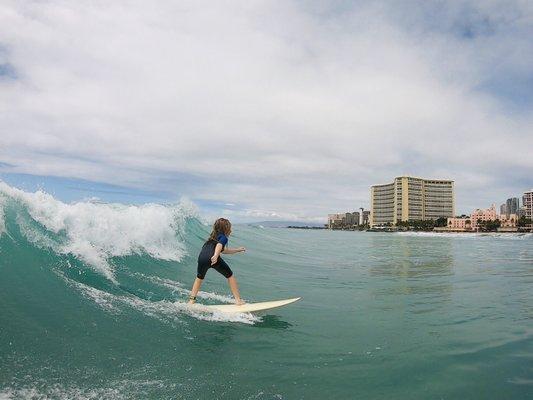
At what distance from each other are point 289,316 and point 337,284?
15.6ft

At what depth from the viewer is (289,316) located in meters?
7.57

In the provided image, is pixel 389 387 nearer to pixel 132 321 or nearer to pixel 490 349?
pixel 490 349

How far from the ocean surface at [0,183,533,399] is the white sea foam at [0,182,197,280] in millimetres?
45

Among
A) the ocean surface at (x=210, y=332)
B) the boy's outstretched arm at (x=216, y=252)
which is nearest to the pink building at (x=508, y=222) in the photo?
the ocean surface at (x=210, y=332)

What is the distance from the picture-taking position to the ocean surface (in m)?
4.23

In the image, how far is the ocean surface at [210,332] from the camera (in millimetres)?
4230

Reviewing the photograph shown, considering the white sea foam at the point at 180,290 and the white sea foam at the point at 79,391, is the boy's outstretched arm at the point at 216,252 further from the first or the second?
the white sea foam at the point at 79,391

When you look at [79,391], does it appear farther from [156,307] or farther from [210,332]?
[156,307]

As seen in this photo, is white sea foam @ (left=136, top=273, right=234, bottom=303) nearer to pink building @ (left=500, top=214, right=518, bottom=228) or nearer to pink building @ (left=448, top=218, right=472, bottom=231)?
pink building @ (left=500, top=214, right=518, bottom=228)

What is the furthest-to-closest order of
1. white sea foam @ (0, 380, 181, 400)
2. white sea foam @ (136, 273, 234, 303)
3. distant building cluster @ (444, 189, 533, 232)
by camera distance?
distant building cluster @ (444, 189, 533, 232), white sea foam @ (136, 273, 234, 303), white sea foam @ (0, 380, 181, 400)

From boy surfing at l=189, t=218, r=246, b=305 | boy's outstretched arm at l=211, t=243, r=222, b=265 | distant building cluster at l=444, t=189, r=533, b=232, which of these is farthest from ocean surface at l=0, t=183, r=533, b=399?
distant building cluster at l=444, t=189, r=533, b=232

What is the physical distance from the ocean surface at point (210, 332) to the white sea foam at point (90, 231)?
5cm

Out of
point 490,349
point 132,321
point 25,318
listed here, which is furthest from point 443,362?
point 25,318

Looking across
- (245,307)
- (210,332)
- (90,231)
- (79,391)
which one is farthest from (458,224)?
(79,391)
